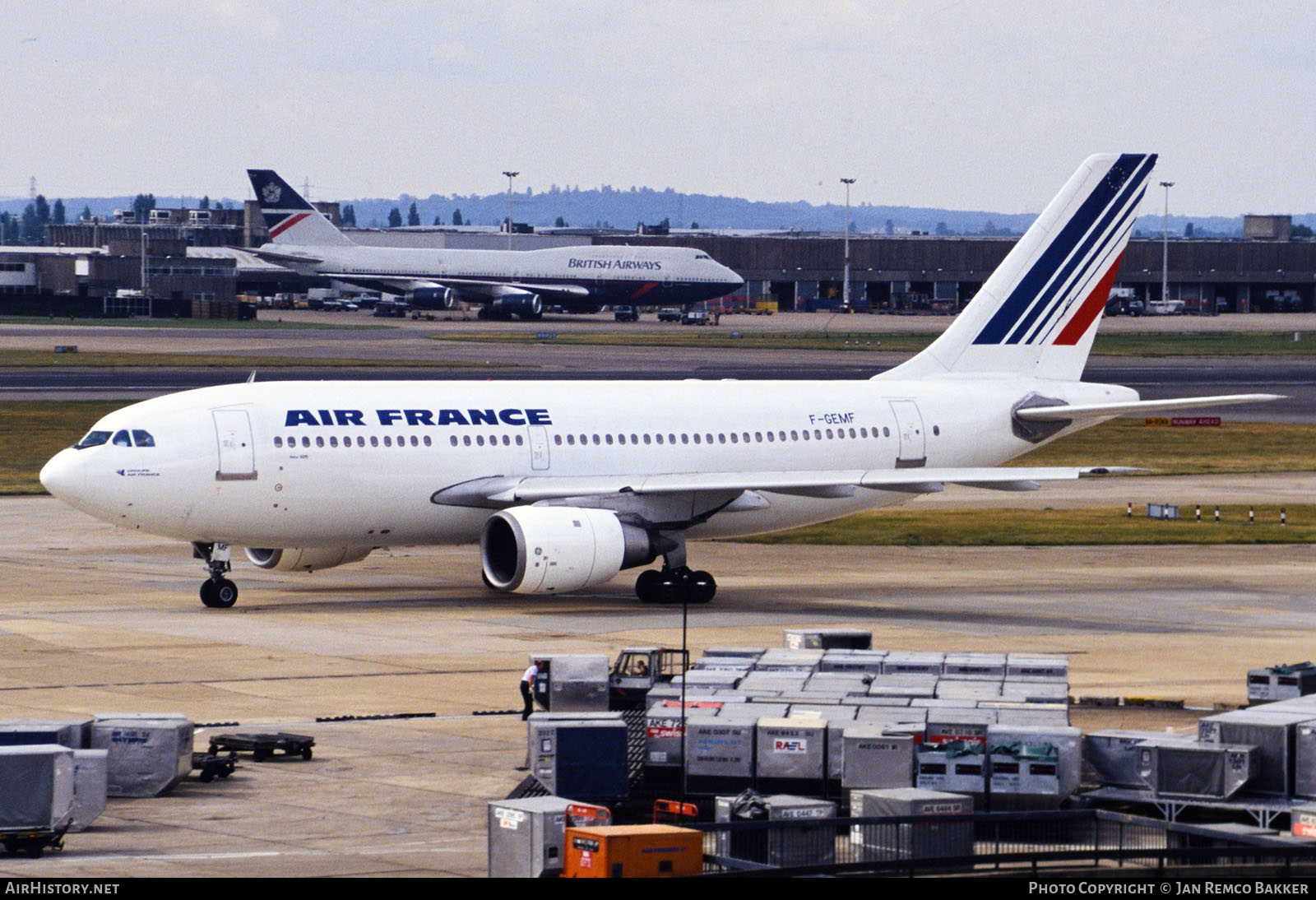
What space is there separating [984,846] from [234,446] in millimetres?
24702

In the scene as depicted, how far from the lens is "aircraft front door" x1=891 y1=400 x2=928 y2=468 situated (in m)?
53.6

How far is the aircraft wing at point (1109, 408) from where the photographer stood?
49.3m

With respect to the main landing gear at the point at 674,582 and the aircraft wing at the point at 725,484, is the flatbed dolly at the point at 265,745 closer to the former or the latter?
the aircraft wing at the point at 725,484

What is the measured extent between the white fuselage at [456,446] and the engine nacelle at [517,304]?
139 metres

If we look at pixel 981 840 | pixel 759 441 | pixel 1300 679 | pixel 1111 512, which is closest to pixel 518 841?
pixel 981 840

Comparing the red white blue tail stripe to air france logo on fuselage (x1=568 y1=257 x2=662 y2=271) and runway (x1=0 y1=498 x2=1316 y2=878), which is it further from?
air france logo on fuselage (x1=568 y1=257 x2=662 y2=271)

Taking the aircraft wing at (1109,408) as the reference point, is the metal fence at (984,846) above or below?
below

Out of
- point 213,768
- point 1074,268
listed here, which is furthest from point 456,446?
point 213,768

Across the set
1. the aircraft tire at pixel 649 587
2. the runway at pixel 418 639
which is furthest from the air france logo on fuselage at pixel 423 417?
the aircraft tire at pixel 649 587

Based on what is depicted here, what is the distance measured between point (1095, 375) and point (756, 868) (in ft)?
347

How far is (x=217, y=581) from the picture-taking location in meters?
45.9

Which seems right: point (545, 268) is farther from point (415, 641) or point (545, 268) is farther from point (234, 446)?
point (415, 641)

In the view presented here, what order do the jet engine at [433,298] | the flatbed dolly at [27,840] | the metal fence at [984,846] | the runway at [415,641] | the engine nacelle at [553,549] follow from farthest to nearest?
1. the jet engine at [433,298]
2. the engine nacelle at [553,549]
3. the runway at [415,641]
4. the flatbed dolly at [27,840]
5. the metal fence at [984,846]

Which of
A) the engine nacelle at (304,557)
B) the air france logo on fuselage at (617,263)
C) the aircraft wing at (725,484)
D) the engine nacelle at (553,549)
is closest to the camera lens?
the engine nacelle at (553,549)
